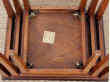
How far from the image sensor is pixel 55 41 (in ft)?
2.86

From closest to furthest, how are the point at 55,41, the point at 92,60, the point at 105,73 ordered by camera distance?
the point at 92,60 → the point at 105,73 → the point at 55,41

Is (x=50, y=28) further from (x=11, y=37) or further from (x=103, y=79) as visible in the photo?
(x=103, y=79)

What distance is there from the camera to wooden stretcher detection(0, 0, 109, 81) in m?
0.82

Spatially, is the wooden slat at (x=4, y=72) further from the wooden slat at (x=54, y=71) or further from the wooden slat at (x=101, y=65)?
the wooden slat at (x=101, y=65)

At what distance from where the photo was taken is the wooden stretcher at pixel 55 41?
2.69ft

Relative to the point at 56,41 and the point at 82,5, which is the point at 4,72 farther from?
the point at 82,5

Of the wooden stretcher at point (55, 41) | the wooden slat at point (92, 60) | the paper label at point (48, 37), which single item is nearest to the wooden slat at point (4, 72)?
the wooden stretcher at point (55, 41)

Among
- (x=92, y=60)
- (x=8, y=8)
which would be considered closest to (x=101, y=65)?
(x=92, y=60)

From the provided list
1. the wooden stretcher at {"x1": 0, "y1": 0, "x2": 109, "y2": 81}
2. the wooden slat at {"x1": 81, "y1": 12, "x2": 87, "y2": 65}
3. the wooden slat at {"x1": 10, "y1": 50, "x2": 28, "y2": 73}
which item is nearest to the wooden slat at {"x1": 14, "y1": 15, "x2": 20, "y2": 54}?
the wooden stretcher at {"x1": 0, "y1": 0, "x2": 109, "y2": 81}

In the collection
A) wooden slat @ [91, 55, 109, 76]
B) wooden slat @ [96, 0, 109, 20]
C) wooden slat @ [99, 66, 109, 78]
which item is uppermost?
wooden slat @ [96, 0, 109, 20]

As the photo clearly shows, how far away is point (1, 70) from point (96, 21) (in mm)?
430

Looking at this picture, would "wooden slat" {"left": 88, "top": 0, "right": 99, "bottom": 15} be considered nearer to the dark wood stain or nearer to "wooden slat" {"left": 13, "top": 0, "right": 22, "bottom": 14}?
the dark wood stain

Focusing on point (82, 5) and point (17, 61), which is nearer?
point (17, 61)

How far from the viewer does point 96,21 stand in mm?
882
